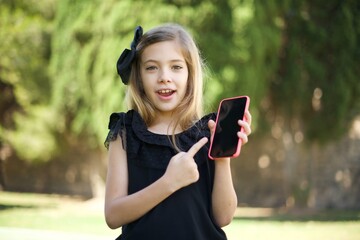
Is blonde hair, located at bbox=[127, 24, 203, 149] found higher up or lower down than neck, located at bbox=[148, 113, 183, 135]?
higher up

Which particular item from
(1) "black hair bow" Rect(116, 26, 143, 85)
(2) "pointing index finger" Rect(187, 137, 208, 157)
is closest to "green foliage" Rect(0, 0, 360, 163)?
(1) "black hair bow" Rect(116, 26, 143, 85)

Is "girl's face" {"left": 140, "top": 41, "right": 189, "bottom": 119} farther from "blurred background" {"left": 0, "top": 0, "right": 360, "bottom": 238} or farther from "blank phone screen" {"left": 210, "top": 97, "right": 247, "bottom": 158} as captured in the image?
"blurred background" {"left": 0, "top": 0, "right": 360, "bottom": 238}

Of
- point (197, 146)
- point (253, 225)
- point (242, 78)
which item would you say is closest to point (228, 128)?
point (197, 146)

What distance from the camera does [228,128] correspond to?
6.21 feet

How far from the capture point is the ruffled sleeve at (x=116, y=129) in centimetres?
201

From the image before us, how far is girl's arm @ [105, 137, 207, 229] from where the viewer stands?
180cm

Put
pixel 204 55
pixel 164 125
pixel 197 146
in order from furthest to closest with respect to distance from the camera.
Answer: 1. pixel 204 55
2. pixel 164 125
3. pixel 197 146

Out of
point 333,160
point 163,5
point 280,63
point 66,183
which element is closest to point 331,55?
point 280,63

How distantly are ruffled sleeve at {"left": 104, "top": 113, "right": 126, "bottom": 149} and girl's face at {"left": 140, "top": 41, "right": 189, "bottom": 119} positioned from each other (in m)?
0.14

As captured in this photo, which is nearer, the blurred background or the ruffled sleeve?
the ruffled sleeve

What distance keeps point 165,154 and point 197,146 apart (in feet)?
0.59

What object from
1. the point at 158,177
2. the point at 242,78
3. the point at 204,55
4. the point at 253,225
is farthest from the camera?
the point at 242,78

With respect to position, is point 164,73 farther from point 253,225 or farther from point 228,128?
point 253,225

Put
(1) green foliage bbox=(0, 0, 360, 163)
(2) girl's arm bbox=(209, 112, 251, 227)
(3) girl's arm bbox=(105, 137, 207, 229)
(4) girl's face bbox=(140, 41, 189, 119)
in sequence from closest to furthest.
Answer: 1. (3) girl's arm bbox=(105, 137, 207, 229)
2. (2) girl's arm bbox=(209, 112, 251, 227)
3. (4) girl's face bbox=(140, 41, 189, 119)
4. (1) green foliage bbox=(0, 0, 360, 163)
